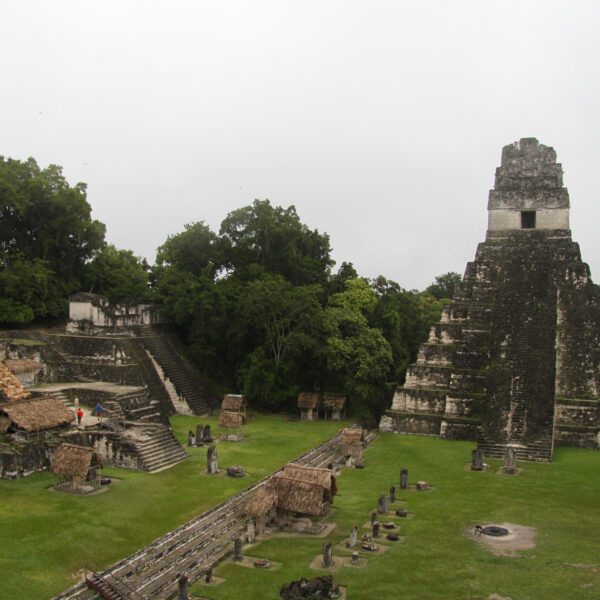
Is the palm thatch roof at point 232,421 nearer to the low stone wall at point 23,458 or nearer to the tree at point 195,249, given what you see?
the low stone wall at point 23,458

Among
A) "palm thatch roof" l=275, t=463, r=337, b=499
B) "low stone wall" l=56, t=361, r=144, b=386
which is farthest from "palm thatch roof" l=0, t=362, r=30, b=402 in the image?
"palm thatch roof" l=275, t=463, r=337, b=499

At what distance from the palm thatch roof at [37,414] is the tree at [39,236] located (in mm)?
10542

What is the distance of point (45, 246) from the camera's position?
3011 cm

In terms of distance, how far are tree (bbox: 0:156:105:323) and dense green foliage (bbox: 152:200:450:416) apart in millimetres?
5017

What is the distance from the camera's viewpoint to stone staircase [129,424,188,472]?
713 inches

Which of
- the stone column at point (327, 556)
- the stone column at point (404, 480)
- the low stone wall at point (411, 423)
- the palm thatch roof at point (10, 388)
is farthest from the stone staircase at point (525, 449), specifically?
the palm thatch roof at point (10, 388)

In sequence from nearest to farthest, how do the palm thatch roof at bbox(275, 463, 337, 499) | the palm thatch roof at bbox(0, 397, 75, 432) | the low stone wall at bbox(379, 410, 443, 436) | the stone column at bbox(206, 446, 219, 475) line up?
the palm thatch roof at bbox(275, 463, 337, 499) < the palm thatch roof at bbox(0, 397, 75, 432) < the stone column at bbox(206, 446, 219, 475) < the low stone wall at bbox(379, 410, 443, 436)

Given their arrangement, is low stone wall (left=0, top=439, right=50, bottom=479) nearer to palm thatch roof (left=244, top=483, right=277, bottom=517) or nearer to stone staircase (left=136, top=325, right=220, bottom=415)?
palm thatch roof (left=244, top=483, right=277, bottom=517)

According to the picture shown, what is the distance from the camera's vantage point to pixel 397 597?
10141mm

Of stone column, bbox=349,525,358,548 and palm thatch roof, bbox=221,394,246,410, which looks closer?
stone column, bbox=349,525,358,548

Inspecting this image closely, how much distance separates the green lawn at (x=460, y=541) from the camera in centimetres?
1051

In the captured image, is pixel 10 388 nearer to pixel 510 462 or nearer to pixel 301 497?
pixel 301 497

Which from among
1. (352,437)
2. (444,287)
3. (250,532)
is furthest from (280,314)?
(444,287)

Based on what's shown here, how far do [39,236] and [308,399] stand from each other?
53.8 ft
